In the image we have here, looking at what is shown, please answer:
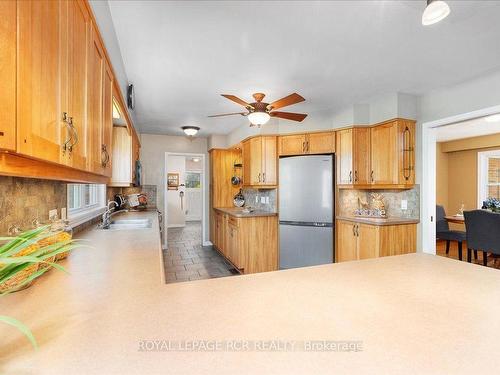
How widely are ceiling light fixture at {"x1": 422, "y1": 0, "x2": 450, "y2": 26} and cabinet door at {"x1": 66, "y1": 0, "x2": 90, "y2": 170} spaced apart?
1.67m

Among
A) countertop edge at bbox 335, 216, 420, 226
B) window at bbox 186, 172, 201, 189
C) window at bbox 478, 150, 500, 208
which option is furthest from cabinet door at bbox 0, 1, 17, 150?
window at bbox 186, 172, 201, 189

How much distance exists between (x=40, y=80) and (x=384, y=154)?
343 cm

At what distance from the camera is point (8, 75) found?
60cm

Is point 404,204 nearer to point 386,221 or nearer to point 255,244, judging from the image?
point 386,221

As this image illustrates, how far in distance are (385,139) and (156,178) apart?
428 centimetres

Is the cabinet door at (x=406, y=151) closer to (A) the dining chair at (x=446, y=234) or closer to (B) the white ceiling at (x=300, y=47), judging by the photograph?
(B) the white ceiling at (x=300, y=47)

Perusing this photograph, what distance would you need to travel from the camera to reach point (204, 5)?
163 cm

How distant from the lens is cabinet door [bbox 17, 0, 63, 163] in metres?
0.64

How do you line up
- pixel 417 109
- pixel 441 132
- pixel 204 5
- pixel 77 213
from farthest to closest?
pixel 441 132 < pixel 417 109 < pixel 77 213 < pixel 204 5

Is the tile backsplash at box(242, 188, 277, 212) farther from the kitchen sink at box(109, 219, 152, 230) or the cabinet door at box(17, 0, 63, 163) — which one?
the cabinet door at box(17, 0, 63, 163)

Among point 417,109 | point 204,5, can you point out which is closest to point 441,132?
point 417,109

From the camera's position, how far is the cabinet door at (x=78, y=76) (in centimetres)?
101

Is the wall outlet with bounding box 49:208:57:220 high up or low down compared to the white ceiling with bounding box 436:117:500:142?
down

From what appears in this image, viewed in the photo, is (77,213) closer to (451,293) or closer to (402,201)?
(451,293)
